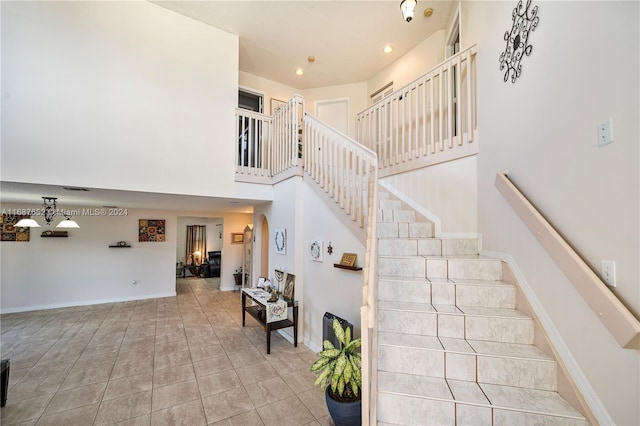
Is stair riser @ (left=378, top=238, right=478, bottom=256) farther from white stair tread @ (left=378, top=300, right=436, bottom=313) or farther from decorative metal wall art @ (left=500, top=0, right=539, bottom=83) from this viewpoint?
decorative metal wall art @ (left=500, top=0, right=539, bottom=83)

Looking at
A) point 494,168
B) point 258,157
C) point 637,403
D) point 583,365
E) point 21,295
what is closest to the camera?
point 637,403

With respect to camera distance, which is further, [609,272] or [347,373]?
[347,373]

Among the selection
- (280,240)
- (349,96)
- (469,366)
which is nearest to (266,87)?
(349,96)

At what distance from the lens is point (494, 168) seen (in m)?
2.47

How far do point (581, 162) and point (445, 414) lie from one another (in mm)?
1675

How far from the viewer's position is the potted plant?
1.80 meters

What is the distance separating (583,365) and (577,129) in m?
1.36

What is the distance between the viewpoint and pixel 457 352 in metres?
1.69

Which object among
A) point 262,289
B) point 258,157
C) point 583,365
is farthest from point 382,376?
point 258,157

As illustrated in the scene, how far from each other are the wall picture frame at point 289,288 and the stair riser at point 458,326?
2.05m

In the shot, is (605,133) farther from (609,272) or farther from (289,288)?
(289,288)

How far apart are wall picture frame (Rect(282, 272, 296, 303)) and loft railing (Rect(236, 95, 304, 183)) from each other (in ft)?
5.65

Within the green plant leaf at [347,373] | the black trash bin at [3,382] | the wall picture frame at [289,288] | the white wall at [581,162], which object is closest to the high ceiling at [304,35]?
the wall picture frame at [289,288]

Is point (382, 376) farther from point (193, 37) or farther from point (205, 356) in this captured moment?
point (193, 37)
